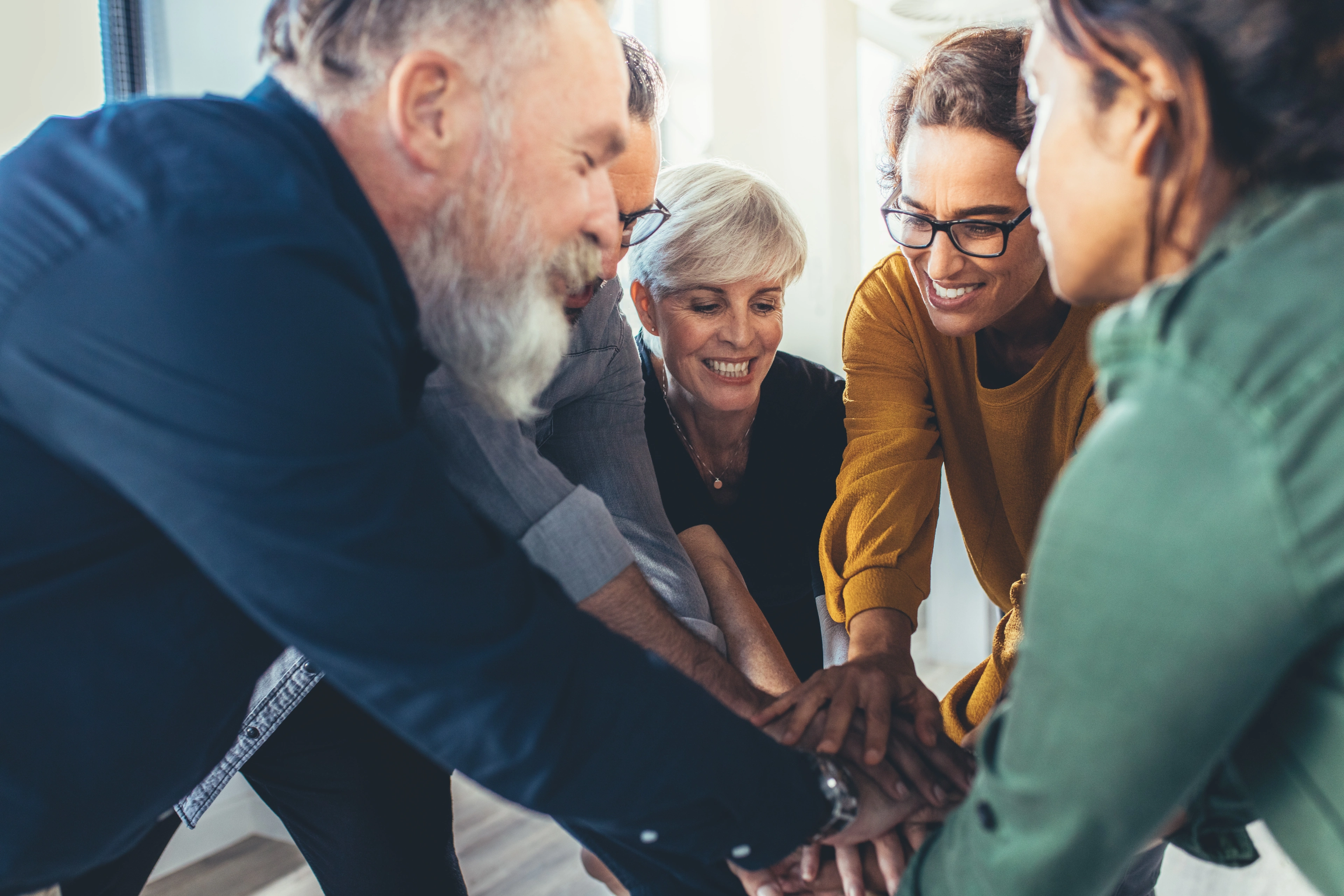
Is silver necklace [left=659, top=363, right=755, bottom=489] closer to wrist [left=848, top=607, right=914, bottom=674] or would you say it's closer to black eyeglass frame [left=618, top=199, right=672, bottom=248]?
black eyeglass frame [left=618, top=199, right=672, bottom=248]

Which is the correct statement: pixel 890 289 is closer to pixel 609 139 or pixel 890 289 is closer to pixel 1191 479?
pixel 609 139

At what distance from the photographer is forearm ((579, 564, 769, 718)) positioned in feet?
4.09

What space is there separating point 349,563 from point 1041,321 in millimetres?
1255

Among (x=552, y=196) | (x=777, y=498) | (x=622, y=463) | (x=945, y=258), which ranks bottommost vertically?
(x=777, y=498)

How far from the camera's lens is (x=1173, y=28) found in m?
0.61

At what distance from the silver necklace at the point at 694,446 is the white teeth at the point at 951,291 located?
53 centimetres

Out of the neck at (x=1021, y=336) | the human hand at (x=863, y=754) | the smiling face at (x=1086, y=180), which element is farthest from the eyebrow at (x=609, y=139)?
the neck at (x=1021, y=336)

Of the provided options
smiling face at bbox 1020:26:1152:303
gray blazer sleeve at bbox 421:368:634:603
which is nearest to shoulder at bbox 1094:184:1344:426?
smiling face at bbox 1020:26:1152:303

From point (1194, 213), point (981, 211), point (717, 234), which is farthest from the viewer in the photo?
point (717, 234)

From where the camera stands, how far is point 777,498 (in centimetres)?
195

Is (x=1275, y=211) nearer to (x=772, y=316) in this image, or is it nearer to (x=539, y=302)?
(x=539, y=302)

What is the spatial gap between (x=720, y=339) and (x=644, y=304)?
0.62 feet

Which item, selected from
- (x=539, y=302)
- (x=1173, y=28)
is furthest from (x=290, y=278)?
(x=1173, y=28)

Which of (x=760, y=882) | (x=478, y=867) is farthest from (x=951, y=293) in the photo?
(x=478, y=867)
